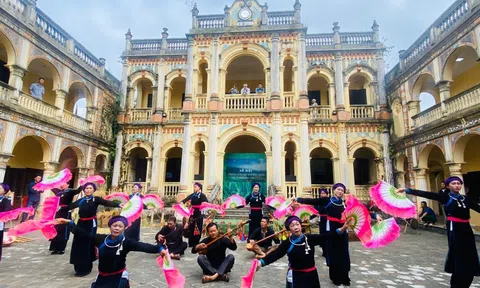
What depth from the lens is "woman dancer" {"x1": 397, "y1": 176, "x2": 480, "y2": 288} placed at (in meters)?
4.53

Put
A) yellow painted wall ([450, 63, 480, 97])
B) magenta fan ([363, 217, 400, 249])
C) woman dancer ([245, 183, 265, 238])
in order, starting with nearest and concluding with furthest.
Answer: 1. magenta fan ([363, 217, 400, 249])
2. woman dancer ([245, 183, 265, 238])
3. yellow painted wall ([450, 63, 480, 97])

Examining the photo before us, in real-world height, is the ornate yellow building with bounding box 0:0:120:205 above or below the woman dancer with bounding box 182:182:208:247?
above

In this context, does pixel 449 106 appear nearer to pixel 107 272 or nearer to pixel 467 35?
pixel 467 35

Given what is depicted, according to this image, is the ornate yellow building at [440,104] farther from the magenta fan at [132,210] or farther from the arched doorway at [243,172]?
the magenta fan at [132,210]

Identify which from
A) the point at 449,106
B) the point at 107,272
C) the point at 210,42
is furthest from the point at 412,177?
the point at 107,272

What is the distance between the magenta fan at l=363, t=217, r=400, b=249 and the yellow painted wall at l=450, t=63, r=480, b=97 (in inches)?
559

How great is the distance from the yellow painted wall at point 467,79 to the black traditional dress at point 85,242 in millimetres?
17506

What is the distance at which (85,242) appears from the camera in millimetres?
5613

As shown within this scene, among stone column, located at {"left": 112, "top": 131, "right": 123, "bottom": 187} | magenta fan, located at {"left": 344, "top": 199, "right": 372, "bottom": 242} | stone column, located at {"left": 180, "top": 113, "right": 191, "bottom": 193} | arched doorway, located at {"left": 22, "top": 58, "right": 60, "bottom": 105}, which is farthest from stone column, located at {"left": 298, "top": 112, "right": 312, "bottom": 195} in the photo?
arched doorway, located at {"left": 22, "top": 58, "right": 60, "bottom": 105}

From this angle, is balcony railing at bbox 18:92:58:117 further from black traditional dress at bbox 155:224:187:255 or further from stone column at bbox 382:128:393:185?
stone column at bbox 382:128:393:185

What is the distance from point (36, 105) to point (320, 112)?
1573cm

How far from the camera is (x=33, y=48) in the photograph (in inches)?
511

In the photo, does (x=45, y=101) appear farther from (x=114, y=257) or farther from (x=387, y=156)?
(x=387, y=156)

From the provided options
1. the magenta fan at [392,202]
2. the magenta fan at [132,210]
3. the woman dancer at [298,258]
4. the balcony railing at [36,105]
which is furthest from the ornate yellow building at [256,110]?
the woman dancer at [298,258]
